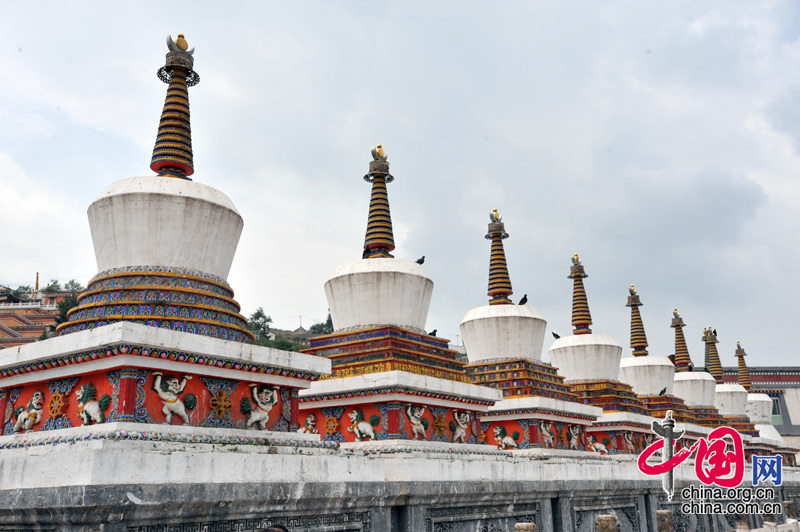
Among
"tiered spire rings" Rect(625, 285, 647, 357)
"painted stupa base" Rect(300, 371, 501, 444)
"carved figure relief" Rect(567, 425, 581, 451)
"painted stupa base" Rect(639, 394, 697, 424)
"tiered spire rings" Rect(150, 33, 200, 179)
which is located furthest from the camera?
"tiered spire rings" Rect(625, 285, 647, 357)

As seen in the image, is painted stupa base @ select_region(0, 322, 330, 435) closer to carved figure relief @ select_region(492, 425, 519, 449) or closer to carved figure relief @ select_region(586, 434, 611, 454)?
carved figure relief @ select_region(492, 425, 519, 449)

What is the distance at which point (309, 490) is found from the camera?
7.61m

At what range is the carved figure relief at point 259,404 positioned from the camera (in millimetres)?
10414

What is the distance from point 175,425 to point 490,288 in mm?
13918

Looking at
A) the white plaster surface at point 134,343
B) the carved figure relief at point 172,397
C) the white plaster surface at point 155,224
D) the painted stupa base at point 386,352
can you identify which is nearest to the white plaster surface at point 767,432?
the painted stupa base at point 386,352

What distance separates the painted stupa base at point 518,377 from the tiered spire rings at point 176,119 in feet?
33.9

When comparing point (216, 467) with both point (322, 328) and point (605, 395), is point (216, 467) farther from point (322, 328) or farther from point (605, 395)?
point (322, 328)

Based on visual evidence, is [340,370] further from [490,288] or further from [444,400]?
[490,288]

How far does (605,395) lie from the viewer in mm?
24375

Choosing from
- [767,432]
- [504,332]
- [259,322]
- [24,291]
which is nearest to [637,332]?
[504,332]

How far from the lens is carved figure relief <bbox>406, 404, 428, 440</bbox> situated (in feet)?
47.2

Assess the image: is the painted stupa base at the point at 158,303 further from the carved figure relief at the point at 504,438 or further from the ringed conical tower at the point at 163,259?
the carved figure relief at the point at 504,438

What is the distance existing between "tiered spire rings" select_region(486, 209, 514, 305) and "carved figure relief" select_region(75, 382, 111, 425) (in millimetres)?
14021

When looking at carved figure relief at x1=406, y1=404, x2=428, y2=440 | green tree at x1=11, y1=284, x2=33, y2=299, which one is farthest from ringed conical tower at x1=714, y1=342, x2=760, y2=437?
green tree at x1=11, y1=284, x2=33, y2=299
